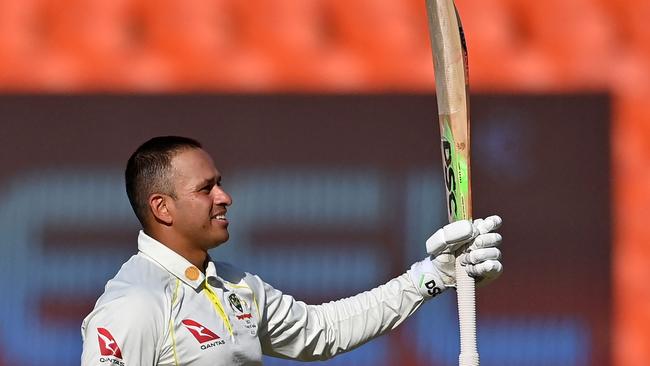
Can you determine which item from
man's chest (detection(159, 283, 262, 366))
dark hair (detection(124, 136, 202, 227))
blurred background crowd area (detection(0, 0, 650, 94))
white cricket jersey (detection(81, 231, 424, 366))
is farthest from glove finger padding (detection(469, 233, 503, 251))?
blurred background crowd area (detection(0, 0, 650, 94))

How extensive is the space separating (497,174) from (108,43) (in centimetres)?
135

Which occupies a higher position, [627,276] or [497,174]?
[497,174]

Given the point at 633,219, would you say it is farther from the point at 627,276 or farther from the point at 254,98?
the point at 254,98

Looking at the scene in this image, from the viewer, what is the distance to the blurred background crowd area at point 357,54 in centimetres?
414

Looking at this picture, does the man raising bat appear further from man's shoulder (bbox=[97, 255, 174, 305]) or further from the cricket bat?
the cricket bat

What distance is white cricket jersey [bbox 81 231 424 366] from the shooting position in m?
2.48

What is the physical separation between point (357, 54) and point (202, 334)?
5.97ft

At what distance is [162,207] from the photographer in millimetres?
2709

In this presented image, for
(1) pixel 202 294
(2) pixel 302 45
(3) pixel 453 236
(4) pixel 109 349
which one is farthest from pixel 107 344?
(2) pixel 302 45

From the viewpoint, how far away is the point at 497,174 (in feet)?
13.8

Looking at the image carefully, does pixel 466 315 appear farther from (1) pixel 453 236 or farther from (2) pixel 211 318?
(2) pixel 211 318

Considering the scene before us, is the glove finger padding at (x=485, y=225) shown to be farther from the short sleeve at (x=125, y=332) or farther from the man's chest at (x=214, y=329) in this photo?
the short sleeve at (x=125, y=332)

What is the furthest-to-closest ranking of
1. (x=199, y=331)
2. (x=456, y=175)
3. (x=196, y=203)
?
(x=456, y=175), (x=196, y=203), (x=199, y=331)

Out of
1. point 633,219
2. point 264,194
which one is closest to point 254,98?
point 264,194
